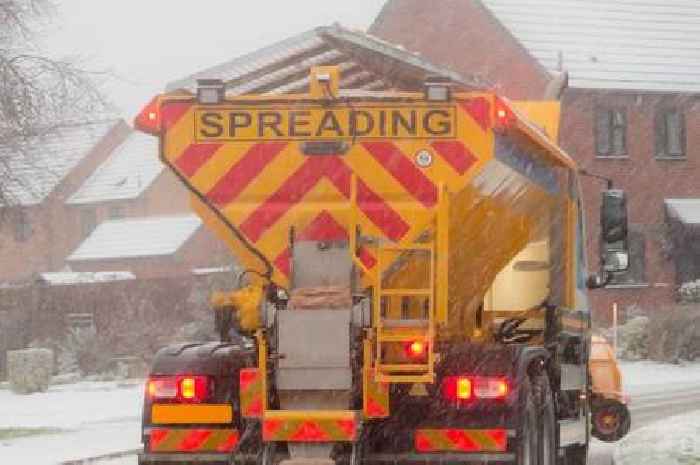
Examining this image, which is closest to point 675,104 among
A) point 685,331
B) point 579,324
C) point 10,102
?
point 685,331

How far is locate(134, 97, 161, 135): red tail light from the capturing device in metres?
10.2

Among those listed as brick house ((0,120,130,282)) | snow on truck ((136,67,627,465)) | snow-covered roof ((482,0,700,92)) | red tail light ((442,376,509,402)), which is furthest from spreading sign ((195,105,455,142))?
brick house ((0,120,130,282))

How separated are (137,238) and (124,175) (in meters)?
9.56

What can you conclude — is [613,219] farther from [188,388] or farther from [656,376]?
[656,376]

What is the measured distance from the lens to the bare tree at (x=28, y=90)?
2128cm

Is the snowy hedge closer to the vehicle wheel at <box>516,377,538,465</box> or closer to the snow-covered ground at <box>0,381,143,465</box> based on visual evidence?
the snow-covered ground at <box>0,381,143,465</box>

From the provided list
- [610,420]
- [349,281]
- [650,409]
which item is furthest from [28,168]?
[349,281]

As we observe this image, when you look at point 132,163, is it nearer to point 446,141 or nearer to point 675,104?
point 675,104

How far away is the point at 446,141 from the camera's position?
986cm

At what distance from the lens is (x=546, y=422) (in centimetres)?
1094

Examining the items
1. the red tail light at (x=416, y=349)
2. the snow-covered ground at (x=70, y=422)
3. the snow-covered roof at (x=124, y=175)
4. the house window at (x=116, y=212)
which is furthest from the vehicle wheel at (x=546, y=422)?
the house window at (x=116, y=212)

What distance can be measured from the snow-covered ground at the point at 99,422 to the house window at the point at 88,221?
41.1 m

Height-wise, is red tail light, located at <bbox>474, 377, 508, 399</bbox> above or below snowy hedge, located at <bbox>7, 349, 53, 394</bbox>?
above

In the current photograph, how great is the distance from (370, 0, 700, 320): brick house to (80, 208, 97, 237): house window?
28830mm
